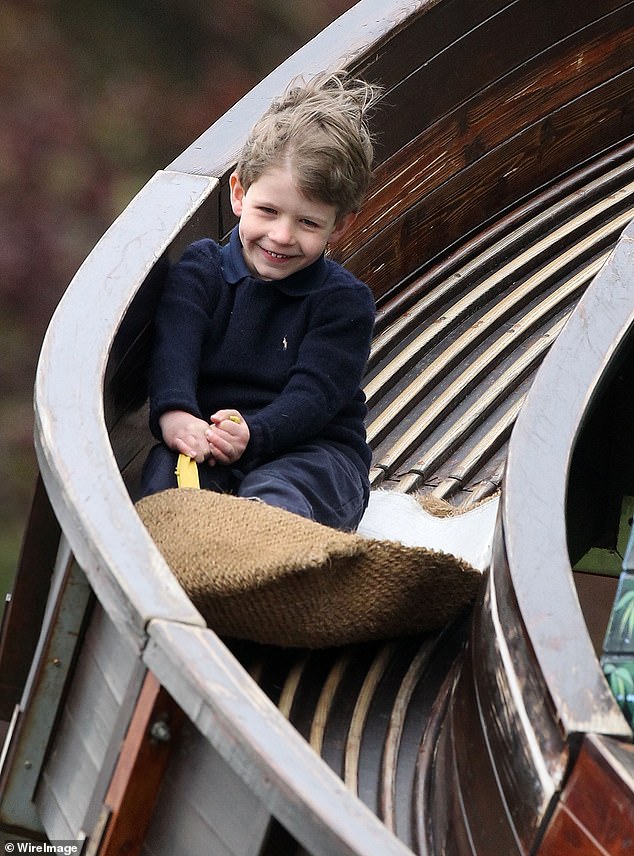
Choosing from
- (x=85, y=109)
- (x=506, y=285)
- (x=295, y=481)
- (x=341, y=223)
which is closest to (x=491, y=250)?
(x=506, y=285)

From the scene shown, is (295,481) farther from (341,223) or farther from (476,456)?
(476,456)

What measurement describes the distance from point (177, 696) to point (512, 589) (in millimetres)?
360

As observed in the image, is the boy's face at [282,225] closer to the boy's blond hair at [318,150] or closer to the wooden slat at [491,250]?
the boy's blond hair at [318,150]

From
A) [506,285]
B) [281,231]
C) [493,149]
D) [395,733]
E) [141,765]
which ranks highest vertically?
[493,149]

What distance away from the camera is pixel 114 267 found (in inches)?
75.2

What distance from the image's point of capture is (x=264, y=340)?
1.94 metres

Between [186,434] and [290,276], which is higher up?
[290,276]

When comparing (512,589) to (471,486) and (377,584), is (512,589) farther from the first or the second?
(471,486)

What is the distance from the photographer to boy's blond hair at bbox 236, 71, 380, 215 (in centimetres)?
185

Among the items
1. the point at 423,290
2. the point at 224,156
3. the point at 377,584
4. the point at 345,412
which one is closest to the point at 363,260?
the point at 423,290

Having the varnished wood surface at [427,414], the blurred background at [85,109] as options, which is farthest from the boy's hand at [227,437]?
→ the blurred background at [85,109]

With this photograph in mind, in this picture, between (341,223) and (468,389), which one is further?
(468,389)

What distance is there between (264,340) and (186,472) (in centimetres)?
23

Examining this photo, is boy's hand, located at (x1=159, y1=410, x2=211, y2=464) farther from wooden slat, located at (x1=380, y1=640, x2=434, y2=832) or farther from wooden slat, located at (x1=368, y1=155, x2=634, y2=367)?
wooden slat, located at (x1=368, y1=155, x2=634, y2=367)
